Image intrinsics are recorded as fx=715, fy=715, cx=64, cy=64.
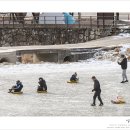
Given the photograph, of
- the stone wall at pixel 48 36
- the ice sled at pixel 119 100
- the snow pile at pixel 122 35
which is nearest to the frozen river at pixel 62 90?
the ice sled at pixel 119 100

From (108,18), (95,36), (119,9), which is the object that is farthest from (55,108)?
(95,36)

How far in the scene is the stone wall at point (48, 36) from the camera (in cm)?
1846

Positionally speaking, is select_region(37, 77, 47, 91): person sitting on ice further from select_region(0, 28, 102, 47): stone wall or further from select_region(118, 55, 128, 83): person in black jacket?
select_region(0, 28, 102, 47): stone wall

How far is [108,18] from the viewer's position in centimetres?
1639

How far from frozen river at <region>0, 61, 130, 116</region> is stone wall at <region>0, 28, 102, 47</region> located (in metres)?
3.16

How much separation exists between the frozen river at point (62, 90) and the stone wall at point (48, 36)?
10.4ft

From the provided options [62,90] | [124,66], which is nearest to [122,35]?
[124,66]

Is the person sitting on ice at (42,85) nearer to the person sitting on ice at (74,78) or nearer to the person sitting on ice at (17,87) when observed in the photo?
the person sitting on ice at (17,87)

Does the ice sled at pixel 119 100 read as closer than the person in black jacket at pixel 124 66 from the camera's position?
Yes

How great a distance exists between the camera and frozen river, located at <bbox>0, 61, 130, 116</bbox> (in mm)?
12570

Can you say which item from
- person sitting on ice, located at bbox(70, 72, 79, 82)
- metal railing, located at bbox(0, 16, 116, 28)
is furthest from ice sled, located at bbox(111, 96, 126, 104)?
metal railing, located at bbox(0, 16, 116, 28)

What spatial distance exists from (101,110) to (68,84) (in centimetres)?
168

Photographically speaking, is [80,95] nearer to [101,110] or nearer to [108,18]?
[101,110]

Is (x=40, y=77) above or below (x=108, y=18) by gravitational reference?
below
